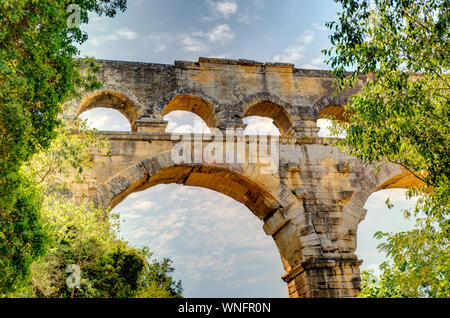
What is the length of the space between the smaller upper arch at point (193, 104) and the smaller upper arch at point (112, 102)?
0.88m

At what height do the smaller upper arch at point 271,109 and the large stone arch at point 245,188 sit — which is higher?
the smaller upper arch at point 271,109

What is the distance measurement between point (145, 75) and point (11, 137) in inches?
281

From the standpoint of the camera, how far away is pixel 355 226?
10.9 m

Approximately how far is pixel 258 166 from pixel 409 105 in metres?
4.87

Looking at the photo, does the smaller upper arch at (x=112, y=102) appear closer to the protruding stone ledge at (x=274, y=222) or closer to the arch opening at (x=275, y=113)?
the arch opening at (x=275, y=113)

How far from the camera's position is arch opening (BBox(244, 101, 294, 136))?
40.9 feet

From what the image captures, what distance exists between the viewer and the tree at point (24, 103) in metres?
5.00

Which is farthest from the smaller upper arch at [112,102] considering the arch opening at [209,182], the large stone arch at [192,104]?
the arch opening at [209,182]

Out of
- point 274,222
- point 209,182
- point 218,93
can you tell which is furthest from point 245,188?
point 218,93

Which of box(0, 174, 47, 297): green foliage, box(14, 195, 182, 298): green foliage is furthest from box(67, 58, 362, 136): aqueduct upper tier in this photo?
box(0, 174, 47, 297): green foliage

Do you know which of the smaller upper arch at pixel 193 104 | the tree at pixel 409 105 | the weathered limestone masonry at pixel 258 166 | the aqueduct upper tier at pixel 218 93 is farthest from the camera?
the smaller upper arch at pixel 193 104

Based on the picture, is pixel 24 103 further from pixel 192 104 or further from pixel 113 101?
pixel 192 104
